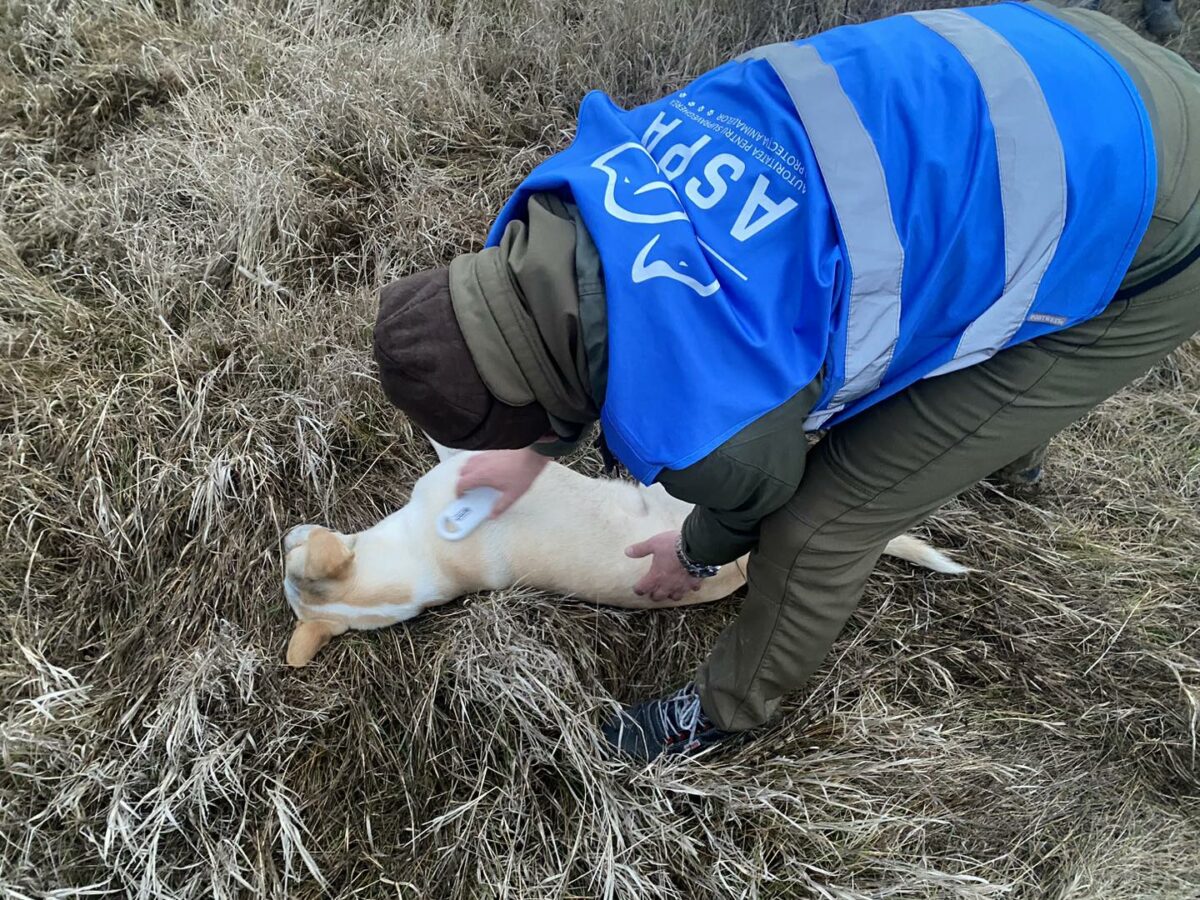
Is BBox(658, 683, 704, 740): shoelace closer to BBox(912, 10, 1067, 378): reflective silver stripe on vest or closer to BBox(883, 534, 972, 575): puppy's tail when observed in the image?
BBox(883, 534, 972, 575): puppy's tail

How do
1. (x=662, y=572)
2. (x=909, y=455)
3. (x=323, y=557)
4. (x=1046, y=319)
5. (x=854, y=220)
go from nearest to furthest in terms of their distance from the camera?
(x=854, y=220) → (x=1046, y=319) → (x=909, y=455) → (x=323, y=557) → (x=662, y=572)

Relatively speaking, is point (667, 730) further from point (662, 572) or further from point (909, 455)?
point (909, 455)

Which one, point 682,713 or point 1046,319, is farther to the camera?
point 682,713

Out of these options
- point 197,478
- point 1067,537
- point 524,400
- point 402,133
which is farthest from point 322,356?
point 1067,537

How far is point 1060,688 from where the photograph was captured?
206 centimetres

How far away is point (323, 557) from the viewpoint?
194cm

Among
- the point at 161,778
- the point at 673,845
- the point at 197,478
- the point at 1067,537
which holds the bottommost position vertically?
the point at 673,845

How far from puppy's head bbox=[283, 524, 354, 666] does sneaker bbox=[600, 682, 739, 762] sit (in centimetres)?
79

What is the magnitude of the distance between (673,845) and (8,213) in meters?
2.95

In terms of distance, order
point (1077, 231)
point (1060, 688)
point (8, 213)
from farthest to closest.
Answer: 1. point (8, 213)
2. point (1060, 688)
3. point (1077, 231)

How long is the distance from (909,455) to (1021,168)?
554 millimetres

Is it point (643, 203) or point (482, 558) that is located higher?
point (643, 203)

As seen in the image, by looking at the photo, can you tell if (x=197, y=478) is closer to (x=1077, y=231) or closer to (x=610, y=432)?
(x=610, y=432)

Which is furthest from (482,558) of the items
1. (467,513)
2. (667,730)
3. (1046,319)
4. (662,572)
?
(1046,319)
